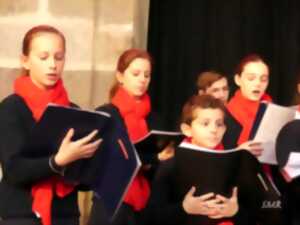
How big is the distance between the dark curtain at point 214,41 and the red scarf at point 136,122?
115 cm

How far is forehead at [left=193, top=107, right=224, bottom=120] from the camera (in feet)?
7.63

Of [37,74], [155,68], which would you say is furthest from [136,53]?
[155,68]

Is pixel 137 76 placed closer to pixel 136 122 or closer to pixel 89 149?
pixel 136 122

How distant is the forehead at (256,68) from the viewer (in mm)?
2682

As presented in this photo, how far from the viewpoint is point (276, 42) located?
3809mm

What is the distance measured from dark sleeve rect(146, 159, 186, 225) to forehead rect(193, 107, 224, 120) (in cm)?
16

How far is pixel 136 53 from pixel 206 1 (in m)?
1.32

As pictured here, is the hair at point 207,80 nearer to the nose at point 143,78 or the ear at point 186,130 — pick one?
the nose at point 143,78

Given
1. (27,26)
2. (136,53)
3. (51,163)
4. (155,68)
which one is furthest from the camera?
(155,68)

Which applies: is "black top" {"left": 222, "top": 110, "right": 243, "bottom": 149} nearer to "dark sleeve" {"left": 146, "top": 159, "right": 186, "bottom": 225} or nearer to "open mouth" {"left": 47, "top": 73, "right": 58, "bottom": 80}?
"dark sleeve" {"left": 146, "top": 159, "right": 186, "bottom": 225}

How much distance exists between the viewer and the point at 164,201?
89.7 inches

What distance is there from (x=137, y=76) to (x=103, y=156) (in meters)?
0.46

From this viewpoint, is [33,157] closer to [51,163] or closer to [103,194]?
[51,163]

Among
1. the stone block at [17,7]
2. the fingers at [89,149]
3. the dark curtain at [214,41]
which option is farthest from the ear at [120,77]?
the dark curtain at [214,41]
